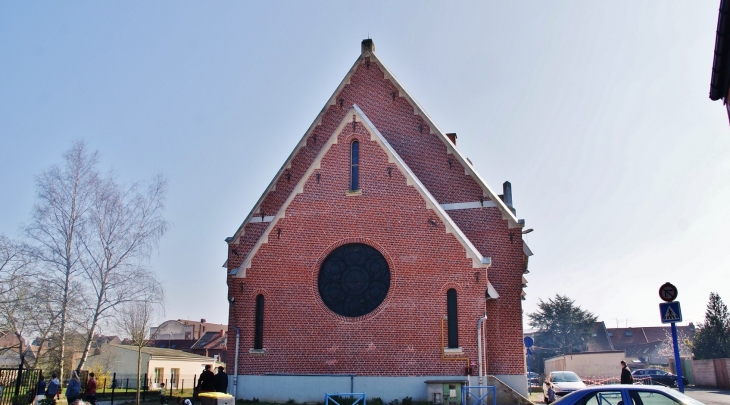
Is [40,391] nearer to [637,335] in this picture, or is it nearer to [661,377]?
[661,377]

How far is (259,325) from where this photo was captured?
2153cm

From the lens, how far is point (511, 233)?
23.1m

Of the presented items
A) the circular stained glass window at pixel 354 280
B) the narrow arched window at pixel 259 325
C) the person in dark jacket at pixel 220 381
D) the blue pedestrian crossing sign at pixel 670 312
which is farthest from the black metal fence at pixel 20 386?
the blue pedestrian crossing sign at pixel 670 312

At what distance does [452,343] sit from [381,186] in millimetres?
6193

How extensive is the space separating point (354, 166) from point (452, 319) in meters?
6.79

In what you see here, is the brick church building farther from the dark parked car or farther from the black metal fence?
the dark parked car

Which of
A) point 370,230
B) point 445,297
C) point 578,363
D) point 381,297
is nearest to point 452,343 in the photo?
point 445,297

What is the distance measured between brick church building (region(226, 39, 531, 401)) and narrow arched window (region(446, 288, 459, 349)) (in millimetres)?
36

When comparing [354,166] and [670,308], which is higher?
[354,166]

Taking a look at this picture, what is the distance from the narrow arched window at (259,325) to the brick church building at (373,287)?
0.04 metres

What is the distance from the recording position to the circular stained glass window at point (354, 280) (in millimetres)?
20672

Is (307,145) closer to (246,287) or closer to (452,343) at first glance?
(246,287)

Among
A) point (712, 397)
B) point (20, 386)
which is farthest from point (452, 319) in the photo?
point (20, 386)

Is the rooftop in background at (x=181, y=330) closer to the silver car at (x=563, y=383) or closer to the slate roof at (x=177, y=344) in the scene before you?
the slate roof at (x=177, y=344)
